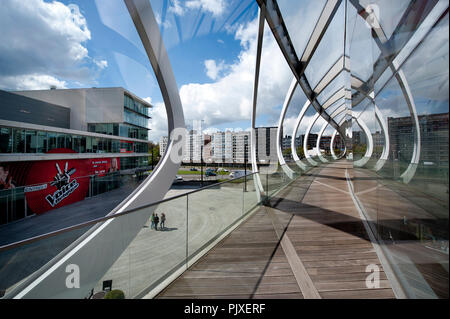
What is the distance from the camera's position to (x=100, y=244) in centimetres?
151

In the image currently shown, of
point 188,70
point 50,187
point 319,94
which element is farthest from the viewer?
point 319,94

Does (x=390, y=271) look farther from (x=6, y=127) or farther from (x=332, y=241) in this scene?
(x=6, y=127)

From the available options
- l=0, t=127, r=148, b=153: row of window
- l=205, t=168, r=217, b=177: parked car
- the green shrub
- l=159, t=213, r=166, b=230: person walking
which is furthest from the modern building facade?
the green shrub

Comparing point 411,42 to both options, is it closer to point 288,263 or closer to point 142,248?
point 288,263

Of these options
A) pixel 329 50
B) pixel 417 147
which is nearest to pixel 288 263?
pixel 417 147

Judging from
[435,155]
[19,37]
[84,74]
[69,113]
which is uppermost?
[19,37]

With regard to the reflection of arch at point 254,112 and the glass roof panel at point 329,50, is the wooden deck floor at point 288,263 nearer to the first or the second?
the reflection of arch at point 254,112

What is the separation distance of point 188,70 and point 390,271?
207 inches

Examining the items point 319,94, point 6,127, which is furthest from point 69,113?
point 319,94

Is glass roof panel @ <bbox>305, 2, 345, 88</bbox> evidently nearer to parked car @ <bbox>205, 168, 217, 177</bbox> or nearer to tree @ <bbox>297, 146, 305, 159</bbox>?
parked car @ <bbox>205, 168, 217, 177</bbox>

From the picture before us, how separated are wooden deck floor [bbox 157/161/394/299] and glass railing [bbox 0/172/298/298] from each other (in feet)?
0.56

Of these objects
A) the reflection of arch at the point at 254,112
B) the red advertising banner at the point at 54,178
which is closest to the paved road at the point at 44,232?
the red advertising banner at the point at 54,178

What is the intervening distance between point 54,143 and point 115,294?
690 centimetres

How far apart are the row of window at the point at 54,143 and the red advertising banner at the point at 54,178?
1.06ft
